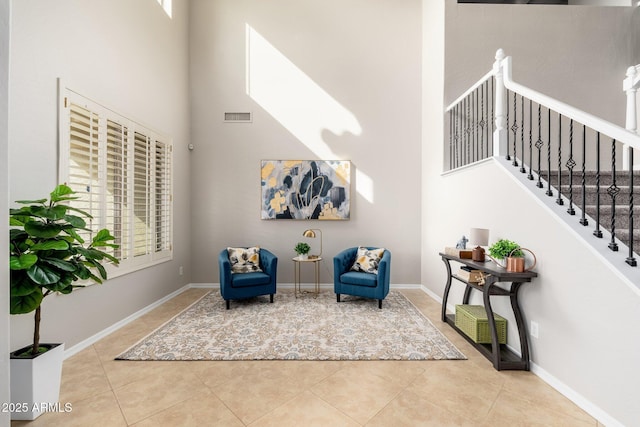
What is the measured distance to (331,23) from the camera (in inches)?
205

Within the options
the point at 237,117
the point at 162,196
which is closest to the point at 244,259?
the point at 162,196

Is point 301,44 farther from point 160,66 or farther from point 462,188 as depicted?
point 462,188

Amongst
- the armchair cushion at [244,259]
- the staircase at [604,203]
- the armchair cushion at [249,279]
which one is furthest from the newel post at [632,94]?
the armchair cushion at [244,259]

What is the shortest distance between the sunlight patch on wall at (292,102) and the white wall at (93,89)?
4.15ft

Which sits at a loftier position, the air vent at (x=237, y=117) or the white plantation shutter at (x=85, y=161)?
the air vent at (x=237, y=117)

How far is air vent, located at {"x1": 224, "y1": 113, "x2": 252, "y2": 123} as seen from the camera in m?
5.18

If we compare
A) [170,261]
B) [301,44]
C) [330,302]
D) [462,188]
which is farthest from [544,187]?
[170,261]

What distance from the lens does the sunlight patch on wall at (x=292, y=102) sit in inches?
203

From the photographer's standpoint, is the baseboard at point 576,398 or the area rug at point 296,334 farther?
the area rug at point 296,334

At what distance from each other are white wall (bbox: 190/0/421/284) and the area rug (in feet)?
4.04

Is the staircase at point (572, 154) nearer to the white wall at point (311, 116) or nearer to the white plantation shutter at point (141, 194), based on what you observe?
the white wall at point (311, 116)

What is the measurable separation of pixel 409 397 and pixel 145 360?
232 centimetres

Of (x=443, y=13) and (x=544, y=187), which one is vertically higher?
(x=443, y=13)

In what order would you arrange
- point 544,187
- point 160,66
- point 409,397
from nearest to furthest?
point 409,397 < point 544,187 < point 160,66
